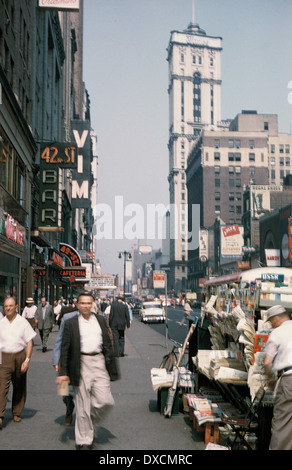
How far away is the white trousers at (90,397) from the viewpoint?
680 cm

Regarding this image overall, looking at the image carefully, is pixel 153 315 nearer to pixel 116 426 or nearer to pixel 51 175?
pixel 51 175

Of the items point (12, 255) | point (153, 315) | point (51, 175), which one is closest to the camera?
point (12, 255)

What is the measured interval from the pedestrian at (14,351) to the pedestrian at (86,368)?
1.76m

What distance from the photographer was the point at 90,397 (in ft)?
23.0

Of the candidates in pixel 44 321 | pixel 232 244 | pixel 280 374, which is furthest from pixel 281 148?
pixel 280 374

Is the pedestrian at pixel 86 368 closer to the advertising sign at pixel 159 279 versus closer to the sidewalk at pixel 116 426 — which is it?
the sidewalk at pixel 116 426

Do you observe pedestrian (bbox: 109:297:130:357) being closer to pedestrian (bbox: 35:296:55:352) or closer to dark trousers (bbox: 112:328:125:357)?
dark trousers (bbox: 112:328:125:357)

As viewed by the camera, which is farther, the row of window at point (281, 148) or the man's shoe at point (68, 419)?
the row of window at point (281, 148)

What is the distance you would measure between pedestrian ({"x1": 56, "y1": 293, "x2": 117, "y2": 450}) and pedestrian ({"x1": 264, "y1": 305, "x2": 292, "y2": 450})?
2211mm

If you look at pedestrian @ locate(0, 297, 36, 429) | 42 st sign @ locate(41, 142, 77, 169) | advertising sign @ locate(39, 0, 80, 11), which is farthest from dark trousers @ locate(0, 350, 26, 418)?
advertising sign @ locate(39, 0, 80, 11)

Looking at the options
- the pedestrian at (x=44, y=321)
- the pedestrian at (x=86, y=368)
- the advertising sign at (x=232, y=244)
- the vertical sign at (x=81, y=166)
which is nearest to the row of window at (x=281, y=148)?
the advertising sign at (x=232, y=244)

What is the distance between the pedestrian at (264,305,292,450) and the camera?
546 cm

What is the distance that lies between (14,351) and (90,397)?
2.03 m
